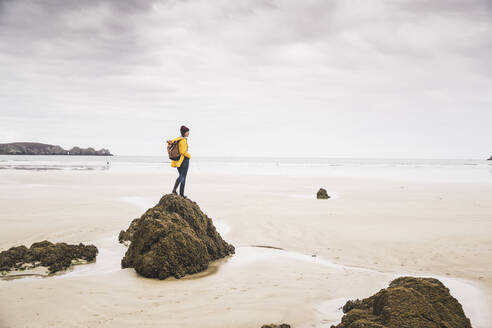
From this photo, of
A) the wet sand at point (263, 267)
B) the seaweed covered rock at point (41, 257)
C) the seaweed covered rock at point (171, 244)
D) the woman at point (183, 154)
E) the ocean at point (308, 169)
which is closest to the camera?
the wet sand at point (263, 267)

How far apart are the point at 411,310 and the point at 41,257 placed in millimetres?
6325

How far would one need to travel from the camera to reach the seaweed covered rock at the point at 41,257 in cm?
631

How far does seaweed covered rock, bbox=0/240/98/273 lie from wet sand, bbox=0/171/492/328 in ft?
1.19

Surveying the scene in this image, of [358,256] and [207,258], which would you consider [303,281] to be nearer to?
[207,258]

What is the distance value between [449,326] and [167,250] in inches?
172

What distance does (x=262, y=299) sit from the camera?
16.8 feet

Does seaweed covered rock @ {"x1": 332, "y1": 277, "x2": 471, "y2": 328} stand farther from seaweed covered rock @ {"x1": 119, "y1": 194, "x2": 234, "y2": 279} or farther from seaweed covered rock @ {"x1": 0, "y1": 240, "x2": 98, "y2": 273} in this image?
seaweed covered rock @ {"x1": 0, "y1": 240, "x2": 98, "y2": 273}

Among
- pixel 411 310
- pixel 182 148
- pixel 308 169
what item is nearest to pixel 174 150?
pixel 182 148

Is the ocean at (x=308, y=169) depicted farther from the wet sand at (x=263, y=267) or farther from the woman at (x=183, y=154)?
the woman at (x=183, y=154)

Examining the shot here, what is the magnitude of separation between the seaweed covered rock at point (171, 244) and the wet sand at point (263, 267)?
0.80ft

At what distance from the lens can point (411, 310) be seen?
3615 mm

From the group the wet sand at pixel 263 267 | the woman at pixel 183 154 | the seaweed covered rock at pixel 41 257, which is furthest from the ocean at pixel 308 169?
the seaweed covered rock at pixel 41 257

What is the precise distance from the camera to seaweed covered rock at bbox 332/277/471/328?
3.55 meters

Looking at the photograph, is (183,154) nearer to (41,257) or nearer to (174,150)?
(174,150)
